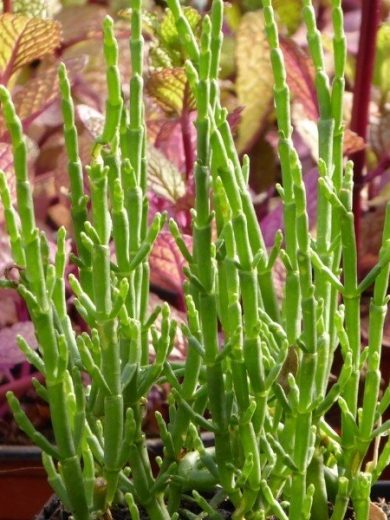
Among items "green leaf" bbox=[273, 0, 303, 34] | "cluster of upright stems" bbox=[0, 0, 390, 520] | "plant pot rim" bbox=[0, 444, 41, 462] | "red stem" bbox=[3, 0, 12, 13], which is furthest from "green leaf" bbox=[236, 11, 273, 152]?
"cluster of upright stems" bbox=[0, 0, 390, 520]

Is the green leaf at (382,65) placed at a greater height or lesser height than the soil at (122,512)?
greater

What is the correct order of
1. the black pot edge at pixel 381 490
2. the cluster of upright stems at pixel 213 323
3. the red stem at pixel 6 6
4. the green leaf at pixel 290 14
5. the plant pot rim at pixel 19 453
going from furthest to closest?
1. the green leaf at pixel 290 14
2. the red stem at pixel 6 6
3. the plant pot rim at pixel 19 453
4. the black pot edge at pixel 381 490
5. the cluster of upright stems at pixel 213 323

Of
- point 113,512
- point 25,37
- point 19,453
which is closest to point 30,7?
point 25,37

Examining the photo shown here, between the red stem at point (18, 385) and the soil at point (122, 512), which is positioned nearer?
the soil at point (122, 512)

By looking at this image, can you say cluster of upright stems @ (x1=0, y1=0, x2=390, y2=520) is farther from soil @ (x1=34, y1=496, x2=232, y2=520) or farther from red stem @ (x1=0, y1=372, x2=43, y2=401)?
red stem @ (x1=0, y1=372, x2=43, y2=401)

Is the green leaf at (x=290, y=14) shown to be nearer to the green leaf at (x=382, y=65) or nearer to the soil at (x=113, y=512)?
the green leaf at (x=382, y=65)

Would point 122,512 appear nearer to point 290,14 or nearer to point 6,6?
point 6,6

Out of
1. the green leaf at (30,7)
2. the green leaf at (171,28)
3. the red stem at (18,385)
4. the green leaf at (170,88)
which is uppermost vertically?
the green leaf at (30,7)

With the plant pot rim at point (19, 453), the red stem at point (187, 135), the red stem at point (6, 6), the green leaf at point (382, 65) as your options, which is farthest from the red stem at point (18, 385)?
the green leaf at point (382, 65)
